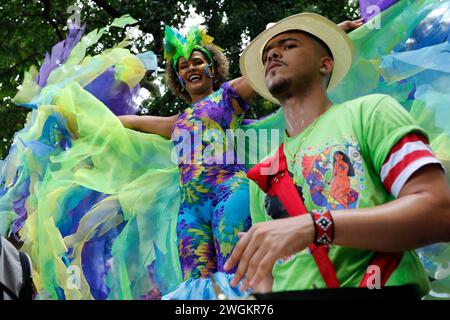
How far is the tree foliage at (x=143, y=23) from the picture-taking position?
26.9ft

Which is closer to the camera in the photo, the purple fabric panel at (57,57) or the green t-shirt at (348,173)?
the green t-shirt at (348,173)

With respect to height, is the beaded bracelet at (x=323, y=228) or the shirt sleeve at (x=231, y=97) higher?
the shirt sleeve at (x=231, y=97)

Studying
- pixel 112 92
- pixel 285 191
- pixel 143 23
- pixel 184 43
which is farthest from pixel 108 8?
pixel 285 191

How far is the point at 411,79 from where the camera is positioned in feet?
11.1

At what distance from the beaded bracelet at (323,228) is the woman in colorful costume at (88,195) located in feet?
7.44

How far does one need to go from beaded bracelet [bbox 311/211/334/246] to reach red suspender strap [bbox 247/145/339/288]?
20cm

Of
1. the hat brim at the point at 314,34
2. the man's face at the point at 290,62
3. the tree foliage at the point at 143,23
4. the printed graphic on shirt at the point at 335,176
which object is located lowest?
the printed graphic on shirt at the point at 335,176

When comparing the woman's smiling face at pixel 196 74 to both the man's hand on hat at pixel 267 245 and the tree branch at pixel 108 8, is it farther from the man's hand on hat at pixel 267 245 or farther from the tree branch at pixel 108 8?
the tree branch at pixel 108 8

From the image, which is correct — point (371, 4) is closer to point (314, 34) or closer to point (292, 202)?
point (314, 34)

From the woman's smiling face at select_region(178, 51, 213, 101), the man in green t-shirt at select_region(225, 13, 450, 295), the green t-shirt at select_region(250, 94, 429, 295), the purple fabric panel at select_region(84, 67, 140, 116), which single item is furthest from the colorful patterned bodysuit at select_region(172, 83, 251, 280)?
the green t-shirt at select_region(250, 94, 429, 295)

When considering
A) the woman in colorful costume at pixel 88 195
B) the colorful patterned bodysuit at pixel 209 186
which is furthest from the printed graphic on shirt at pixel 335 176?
the woman in colorful costume at pixel 88 195

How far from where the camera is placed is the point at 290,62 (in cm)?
226

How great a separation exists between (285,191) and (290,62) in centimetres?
45

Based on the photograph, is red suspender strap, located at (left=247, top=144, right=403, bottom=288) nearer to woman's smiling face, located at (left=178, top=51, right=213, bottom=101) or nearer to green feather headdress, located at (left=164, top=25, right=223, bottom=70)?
woman's smiling face, located at (left=178, top=51, right=213, bottom=101)
